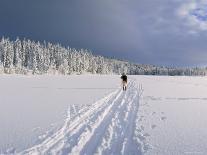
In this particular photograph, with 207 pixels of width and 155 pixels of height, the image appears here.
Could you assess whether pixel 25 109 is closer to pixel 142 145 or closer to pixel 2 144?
pixel 2 144

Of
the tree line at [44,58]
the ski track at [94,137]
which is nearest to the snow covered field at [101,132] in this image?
the ski track at [94,137]

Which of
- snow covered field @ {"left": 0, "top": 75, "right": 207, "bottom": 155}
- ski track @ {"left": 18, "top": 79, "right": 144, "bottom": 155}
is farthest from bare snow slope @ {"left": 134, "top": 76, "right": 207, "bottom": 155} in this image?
ski track @ {"left": 18, "top": 79, "right": 144, "bottom": 155}

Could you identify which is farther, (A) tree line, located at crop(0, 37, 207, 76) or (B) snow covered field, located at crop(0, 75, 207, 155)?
(A) tree line, located at crop(0, 37, 207, 76)

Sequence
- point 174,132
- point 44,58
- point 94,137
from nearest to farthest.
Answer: point 94,137, point 174,132, point 44,58

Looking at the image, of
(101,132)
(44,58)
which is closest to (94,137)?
(101,132)

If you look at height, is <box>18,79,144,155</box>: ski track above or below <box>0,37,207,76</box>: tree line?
below

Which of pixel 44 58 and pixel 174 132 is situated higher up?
pixel 44 58

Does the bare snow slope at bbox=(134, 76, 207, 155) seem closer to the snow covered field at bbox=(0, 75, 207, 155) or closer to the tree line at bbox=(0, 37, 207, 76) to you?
the snow covered field at bbox=(0, 75, 207, 155)

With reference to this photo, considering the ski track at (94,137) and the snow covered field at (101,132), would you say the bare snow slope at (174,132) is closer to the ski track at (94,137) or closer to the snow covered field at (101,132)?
the snow covered field at (101,132)

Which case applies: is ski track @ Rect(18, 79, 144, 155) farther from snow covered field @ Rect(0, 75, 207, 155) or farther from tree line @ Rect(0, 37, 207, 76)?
tree line @ Rect(0, 37, 207, 76)

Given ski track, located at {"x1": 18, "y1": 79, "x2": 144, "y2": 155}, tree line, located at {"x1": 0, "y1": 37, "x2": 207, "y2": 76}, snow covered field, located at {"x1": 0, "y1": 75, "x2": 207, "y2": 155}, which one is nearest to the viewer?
ski track, located at {"x1": 18, "y1": 79, "x2": 144, "y2": 155}

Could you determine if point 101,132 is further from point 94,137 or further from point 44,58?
point 44,58

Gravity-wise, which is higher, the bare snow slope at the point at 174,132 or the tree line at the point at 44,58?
the tree line at the point at 44,58

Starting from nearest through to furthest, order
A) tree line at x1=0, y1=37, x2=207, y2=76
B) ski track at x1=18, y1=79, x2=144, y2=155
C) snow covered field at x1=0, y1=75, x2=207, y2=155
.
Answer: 1. ski track at x1=18, y1=79, x2=144, y2=155
2. snow covered field at x1=0, y1=75, x2=207, y2=155
3. tree line at x1=0, y1=37, x2=207, y2=76
